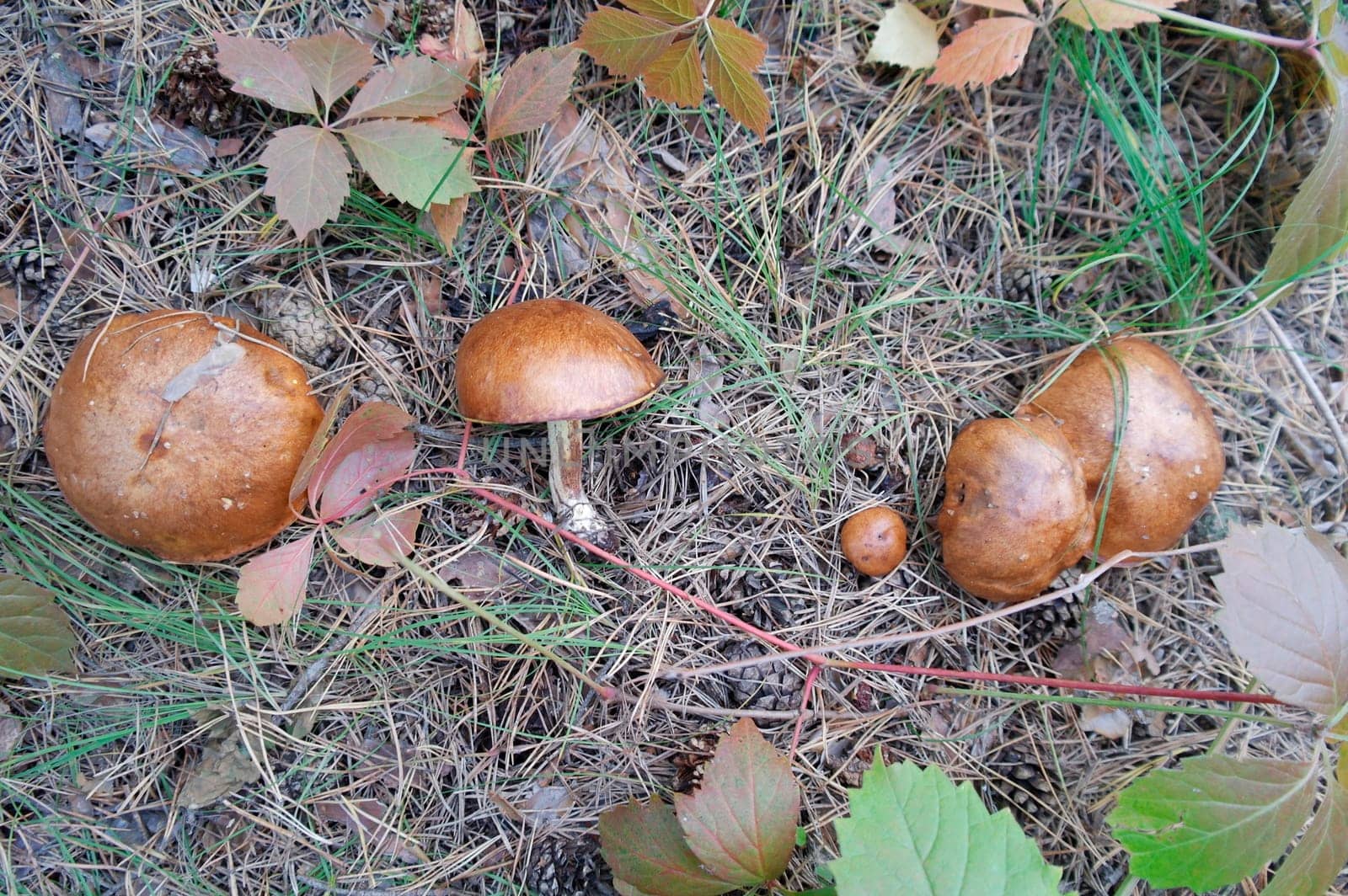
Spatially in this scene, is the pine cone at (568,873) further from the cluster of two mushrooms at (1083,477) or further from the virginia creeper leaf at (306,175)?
the virginia creeper leaf at (306,175)

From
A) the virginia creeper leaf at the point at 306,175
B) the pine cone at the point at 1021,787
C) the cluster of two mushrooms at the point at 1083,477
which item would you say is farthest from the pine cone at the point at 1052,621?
the virginia creeper leaf at the point at 306,175

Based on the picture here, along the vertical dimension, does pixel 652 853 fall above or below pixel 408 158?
below

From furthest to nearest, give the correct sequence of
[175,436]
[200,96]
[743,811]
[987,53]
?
[987,53], [200,96], [175,436], [743,811]

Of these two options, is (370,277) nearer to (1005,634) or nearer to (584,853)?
(584,853)

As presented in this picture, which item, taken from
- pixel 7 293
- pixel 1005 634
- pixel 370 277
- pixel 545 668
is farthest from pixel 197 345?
pixel 1005 634

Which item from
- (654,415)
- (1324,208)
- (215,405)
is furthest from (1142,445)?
(215,405)

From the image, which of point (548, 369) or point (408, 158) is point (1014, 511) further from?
point (408, 158)

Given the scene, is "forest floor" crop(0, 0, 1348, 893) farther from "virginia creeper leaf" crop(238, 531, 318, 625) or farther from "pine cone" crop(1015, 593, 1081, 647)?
"virginia creeper leaf" crop(238, 531, 318, 625)
